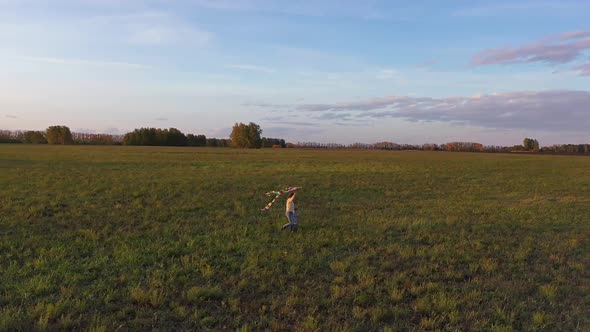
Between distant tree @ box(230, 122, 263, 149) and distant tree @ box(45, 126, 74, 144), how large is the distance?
60041mm

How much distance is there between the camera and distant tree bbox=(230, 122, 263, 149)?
449 ft

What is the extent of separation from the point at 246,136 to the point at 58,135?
68.8 m

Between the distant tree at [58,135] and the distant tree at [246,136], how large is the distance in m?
60.0

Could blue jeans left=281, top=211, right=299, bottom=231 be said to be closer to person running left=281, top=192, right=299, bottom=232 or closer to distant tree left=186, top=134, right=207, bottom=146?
person running left=281, top=192, right=299, bottom=232

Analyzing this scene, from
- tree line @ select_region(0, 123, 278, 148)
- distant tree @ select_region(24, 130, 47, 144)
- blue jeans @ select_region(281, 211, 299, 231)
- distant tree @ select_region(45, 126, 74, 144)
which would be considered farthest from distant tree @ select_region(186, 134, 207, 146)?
blue jeans @ select_region(281, 211, 299, 231)

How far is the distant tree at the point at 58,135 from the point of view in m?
141

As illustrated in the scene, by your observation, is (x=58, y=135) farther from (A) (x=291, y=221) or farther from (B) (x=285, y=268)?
(B) (x=285, y=268)

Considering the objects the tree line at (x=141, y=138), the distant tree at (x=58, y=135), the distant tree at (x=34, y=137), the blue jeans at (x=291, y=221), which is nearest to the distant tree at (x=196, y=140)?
the tree line at (x=141, y=138)

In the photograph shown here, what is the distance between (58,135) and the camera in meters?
142

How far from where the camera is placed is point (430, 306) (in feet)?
19.0

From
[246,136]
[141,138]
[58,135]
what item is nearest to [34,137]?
[58,135]

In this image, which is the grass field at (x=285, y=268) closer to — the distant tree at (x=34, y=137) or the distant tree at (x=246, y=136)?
the distant tree at (x=246, y=136)

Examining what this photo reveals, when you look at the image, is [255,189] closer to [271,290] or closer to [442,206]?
[442,206]

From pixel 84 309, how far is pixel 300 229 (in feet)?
20.4
